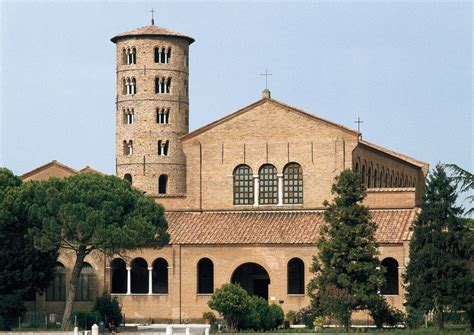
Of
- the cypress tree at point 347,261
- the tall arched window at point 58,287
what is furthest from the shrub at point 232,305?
the tall arched window at point 58,287

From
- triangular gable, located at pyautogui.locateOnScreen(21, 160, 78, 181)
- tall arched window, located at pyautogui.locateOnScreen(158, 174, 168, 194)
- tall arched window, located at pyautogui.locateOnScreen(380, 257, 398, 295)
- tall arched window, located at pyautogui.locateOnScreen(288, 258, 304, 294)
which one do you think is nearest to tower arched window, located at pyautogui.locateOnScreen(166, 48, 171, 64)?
tall arched window, located at pyautogui.locateOnScreen(158, 174, 168, 194)

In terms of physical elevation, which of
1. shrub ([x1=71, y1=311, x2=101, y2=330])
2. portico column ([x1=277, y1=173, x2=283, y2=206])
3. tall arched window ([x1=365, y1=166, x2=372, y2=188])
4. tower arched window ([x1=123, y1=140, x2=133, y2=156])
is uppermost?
tower arched window ([x1=123, y1=140, x2=133, y2=156])

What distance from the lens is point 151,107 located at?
316ft

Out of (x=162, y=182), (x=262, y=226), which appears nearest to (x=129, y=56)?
(x=162, y=182)

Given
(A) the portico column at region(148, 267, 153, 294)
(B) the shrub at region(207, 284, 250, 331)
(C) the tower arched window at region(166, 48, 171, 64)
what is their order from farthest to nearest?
(C) the tower arched window at region(166, 48, 171, 64) → (A) the portico column at region(148, 267, 153, 294) → (B) the shrub at region(207, 284, 250, 331)

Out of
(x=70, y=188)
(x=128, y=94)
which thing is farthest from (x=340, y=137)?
(x=128, y=94)

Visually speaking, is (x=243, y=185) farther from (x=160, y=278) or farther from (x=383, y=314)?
(x=383, y=314)

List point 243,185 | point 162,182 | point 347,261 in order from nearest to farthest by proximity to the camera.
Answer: point 347,261, point 243,185, point 162,182

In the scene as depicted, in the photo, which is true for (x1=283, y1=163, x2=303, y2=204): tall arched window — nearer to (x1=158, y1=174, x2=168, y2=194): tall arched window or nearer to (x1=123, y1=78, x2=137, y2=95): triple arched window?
(x1=158, y1=174, x2=168, y2=194): tall arched window

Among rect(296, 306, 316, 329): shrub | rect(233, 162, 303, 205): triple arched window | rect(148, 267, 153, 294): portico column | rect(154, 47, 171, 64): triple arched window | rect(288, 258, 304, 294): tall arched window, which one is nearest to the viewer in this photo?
rect(296, 306, 316, 329): shrub

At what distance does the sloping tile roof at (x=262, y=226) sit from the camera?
71.6 m

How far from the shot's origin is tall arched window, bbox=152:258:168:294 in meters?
76.6

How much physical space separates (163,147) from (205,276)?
22.5m

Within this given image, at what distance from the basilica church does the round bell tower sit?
52.4 feet
